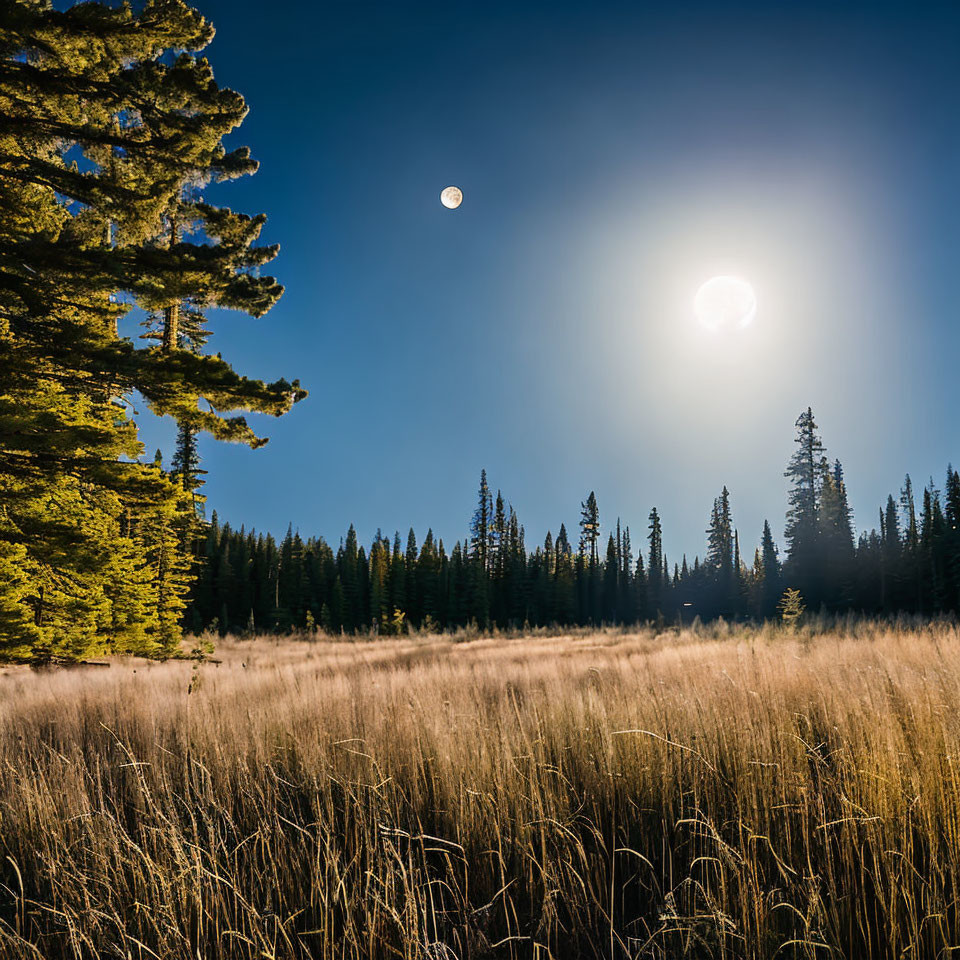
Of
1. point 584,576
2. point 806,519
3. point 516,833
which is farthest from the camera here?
point 584,576

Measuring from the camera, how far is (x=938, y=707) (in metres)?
3.25

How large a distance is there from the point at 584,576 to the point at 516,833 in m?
60.6

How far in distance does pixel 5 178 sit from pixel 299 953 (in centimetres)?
975

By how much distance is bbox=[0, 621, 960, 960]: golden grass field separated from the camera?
187cm

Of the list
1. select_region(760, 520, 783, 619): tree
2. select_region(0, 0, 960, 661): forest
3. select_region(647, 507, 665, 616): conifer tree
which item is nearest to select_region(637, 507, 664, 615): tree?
select_region(647, 507, 665, 616): conifer tree

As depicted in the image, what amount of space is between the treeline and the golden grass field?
1114 inches

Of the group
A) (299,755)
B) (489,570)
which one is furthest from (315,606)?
(299,755)

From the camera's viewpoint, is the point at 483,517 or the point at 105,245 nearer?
the point at 105,245

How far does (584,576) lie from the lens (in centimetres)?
6088

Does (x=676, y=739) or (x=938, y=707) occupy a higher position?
(x=938, y=707)

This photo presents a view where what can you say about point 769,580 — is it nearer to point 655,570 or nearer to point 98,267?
point 655,570

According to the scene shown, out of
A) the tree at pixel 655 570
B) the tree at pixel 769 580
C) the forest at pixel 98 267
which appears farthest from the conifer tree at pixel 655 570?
the forest at pixel 98 267

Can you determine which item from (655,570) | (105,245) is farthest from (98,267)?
(655,570)

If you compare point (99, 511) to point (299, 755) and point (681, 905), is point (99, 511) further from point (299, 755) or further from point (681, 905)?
point (681, 905)
